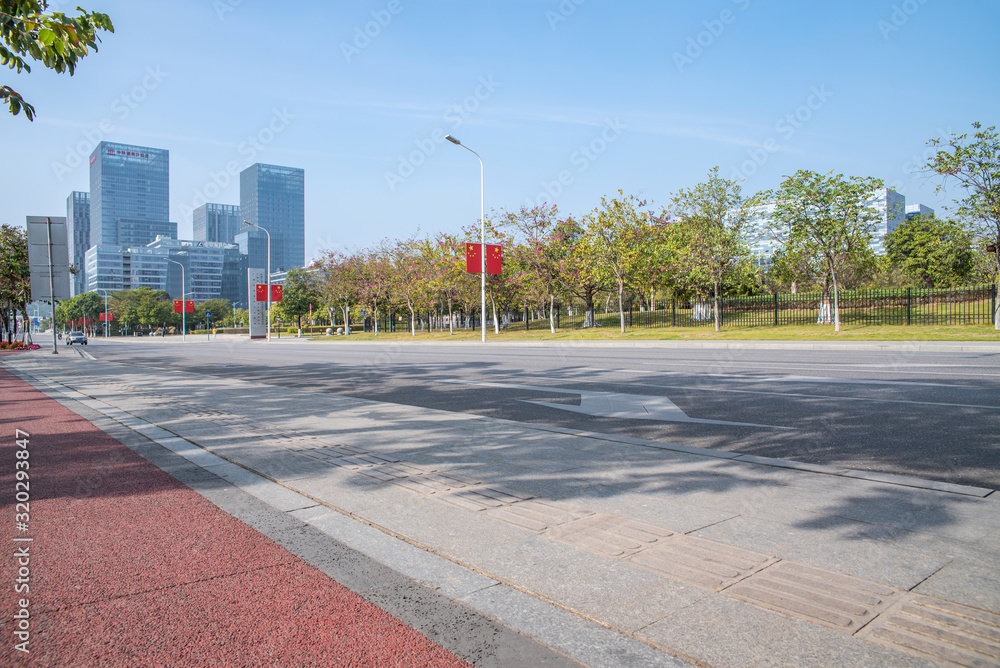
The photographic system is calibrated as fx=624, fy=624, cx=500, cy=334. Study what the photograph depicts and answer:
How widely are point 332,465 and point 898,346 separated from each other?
62.4ft

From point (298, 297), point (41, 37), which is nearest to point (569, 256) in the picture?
point (41, 37)

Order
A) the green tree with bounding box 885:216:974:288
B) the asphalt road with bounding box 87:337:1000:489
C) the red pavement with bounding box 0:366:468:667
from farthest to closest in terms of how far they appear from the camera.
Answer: the green tree with bounding box 885:216:974:288
the asphalt road with bounding box 87:337:1000:489
the red pavement with bounding box 0:366:468:667

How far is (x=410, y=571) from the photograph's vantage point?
3221 mm

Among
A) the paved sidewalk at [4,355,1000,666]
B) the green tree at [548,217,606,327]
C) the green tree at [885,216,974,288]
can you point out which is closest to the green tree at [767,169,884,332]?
the green tree at [548,217,606,327]

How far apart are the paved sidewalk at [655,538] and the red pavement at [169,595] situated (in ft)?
1.48

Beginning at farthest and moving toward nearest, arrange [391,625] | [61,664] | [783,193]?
[783,193] < [391,625] < [61,664]

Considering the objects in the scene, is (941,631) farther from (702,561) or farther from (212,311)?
(212,311)

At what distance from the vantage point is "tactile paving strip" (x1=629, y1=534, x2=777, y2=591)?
303cm

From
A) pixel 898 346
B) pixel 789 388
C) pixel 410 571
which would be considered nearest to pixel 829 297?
pixel 898 346

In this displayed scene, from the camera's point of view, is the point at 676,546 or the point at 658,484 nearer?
the point at 676,546

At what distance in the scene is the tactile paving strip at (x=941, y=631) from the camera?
2326 mm

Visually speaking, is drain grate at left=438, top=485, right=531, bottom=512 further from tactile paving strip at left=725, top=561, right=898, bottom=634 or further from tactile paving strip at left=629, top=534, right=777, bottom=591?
tactile paving strip at left=725, top=561, right=898, bottom=634

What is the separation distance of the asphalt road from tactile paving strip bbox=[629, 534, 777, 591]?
2461 mm

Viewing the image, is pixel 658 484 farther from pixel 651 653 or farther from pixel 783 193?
pixel 783 193
